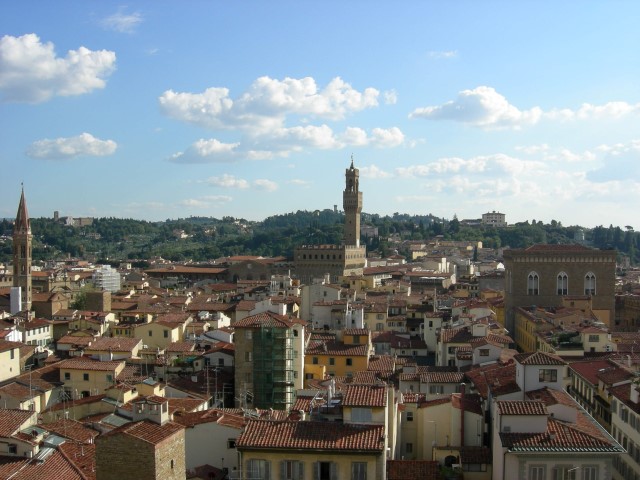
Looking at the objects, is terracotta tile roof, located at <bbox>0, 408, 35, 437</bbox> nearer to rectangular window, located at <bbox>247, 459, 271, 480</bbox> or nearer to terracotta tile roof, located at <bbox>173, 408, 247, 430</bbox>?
terracotta tile roof, located at <bbox>173, 408, 247, 430</bbox>

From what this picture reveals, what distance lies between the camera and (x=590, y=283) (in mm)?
56156

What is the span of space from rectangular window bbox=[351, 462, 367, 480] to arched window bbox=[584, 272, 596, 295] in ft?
146

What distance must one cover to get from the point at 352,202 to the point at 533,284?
52933mm

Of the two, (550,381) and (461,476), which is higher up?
(550,381)

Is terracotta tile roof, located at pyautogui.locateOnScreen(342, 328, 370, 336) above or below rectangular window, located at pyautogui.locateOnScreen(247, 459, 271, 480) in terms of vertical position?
above

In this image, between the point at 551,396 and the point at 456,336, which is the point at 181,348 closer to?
the point at 456,336

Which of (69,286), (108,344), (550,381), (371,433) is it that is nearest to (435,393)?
(550,381)

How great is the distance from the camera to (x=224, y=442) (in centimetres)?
2039

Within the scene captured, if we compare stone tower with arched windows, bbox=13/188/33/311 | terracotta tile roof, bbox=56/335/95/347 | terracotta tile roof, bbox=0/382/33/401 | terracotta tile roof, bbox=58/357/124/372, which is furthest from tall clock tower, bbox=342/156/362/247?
terracotta tile roof, bbox=0/382/33/401

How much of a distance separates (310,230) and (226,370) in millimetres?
136102

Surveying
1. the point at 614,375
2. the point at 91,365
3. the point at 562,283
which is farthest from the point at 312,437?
the point at 562,283

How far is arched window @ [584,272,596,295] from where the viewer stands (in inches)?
2207

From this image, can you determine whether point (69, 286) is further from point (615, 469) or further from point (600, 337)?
point (615, 469)

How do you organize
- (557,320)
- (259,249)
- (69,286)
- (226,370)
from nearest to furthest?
(226,370) → (557,320) → (69,286) → (259,249)
